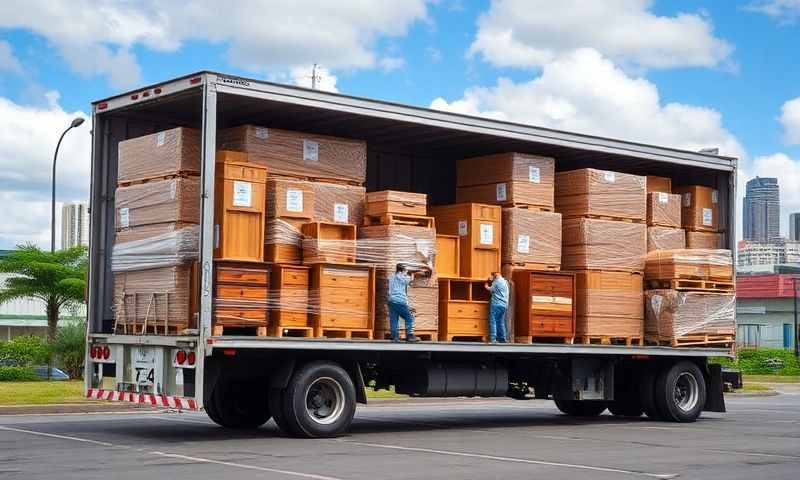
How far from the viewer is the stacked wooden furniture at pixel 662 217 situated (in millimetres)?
18344

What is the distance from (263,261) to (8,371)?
1655cm

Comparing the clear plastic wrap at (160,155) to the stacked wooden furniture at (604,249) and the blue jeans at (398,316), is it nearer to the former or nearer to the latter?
the blue jeans at (398,316)

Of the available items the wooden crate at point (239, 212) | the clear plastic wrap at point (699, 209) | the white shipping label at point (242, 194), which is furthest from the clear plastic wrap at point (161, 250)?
the clear plastic wrap at point (699, 209)

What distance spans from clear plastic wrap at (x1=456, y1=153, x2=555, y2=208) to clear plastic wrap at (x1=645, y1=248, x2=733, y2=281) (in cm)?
212

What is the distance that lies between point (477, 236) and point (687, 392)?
195 inches

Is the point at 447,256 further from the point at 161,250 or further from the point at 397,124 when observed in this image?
the point at 161,250

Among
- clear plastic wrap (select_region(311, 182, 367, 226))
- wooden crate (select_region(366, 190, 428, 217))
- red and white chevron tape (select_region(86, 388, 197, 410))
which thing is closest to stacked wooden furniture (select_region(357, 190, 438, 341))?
wooden crate (select_region(366, 190, 428, 217))

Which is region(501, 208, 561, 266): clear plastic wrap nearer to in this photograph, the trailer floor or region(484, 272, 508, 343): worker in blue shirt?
region(484, 272, 508, 343): worker in blue shirt

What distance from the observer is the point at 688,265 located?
18078mm

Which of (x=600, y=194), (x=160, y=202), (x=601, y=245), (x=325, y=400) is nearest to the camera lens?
(x=160, y=202)

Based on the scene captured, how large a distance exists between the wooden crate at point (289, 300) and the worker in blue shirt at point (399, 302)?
111 cm

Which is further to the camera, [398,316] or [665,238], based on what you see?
[665,238]

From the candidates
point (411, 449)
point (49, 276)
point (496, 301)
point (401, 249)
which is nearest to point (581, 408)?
point (496, 301)

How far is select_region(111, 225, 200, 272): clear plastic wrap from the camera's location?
13859mm
